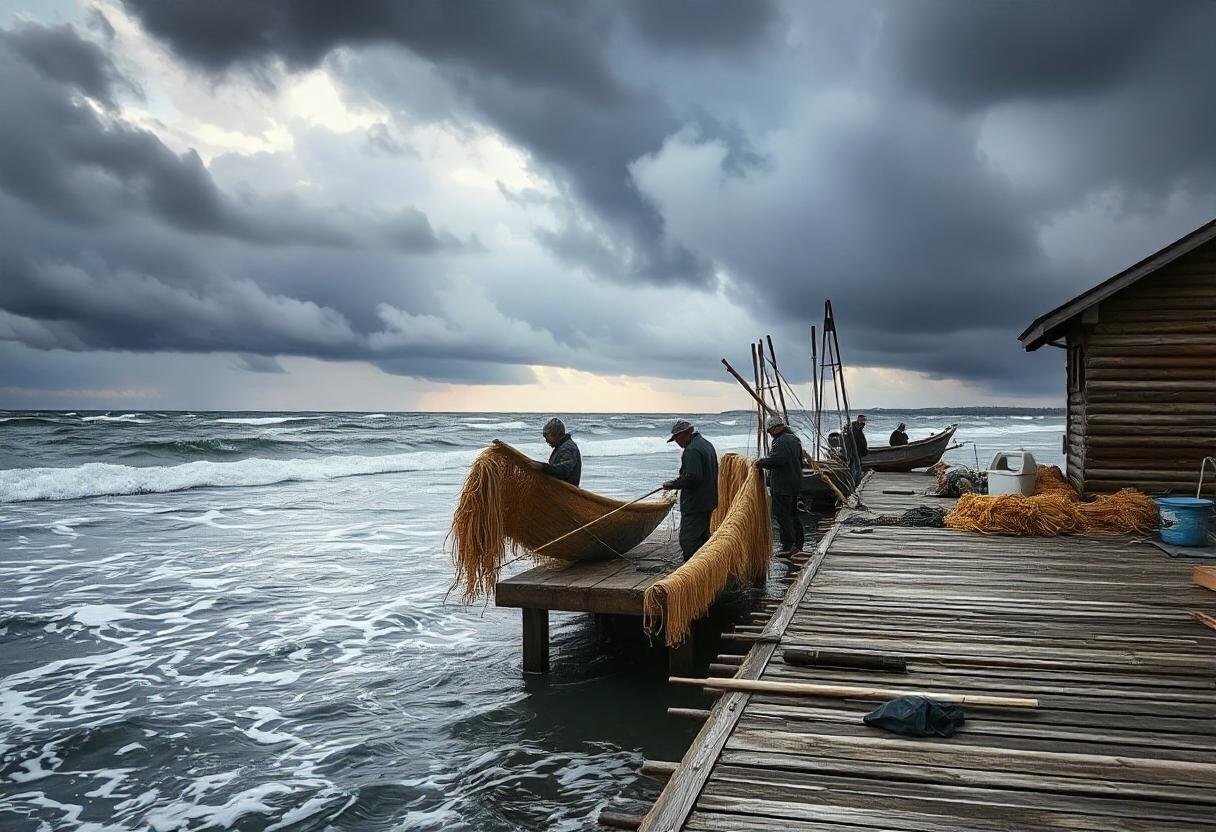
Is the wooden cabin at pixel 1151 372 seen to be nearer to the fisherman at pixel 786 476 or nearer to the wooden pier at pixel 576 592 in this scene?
the fisherman at pixel 786 476

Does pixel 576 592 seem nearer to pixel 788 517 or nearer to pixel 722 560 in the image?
pixel 722 560

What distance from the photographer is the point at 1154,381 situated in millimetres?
10219

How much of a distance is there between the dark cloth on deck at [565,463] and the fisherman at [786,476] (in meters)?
2.69

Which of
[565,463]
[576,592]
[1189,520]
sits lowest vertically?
[576,592]

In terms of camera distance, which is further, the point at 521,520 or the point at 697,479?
the point at 697,479

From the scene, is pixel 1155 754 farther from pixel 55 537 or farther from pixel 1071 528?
pixel 55 537

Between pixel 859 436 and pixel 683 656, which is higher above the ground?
pixel 859 436

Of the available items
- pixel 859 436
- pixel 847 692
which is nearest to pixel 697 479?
pixel 847 692

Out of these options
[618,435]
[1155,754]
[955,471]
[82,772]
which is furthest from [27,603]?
[618,435]

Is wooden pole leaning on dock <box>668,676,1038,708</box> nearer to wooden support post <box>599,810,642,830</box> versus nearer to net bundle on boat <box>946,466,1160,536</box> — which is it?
wooden support post <box>599,810,642,830</box>

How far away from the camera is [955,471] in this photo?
46.4 feet

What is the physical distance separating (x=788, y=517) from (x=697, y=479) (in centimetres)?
344

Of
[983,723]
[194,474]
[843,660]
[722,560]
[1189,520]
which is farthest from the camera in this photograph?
[194,474]

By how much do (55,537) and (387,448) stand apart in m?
26.9
